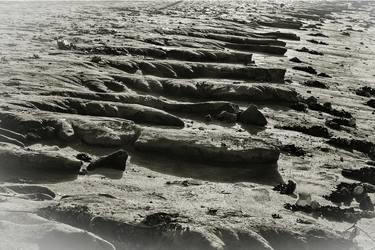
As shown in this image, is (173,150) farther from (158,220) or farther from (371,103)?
(371,103)

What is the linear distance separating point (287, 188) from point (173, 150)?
149 cm

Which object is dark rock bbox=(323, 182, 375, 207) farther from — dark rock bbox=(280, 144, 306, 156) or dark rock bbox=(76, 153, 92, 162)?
dark rock bbox=(76, 153, 92, 162)

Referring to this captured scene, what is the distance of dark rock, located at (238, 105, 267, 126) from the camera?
320 inches

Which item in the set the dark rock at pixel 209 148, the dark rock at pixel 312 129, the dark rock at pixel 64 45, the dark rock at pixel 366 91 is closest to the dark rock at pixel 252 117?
the dark rock at pixel 312 129

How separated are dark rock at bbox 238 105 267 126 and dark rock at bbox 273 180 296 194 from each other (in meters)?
2.33

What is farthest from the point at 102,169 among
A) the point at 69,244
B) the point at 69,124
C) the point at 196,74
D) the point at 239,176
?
the point at 196,74

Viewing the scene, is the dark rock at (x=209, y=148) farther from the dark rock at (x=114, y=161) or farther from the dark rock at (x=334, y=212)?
the dark rock at (x=334, y=212)

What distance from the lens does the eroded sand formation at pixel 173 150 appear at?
14.0 ft

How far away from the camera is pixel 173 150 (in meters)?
6.50

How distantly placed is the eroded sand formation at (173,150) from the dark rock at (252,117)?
0.02 m

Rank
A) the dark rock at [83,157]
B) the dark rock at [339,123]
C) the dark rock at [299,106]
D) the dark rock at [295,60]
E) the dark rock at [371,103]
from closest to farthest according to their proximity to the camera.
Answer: the dark rock at [83,157]
the dark rock at [339,123]
the dark rock at [299,106]
the dark rock at [371,103]
the dark rock at [295,60]

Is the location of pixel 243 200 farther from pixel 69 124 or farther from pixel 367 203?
pixel 69 124

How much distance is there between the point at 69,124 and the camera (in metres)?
6.78

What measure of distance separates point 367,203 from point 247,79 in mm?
5542
